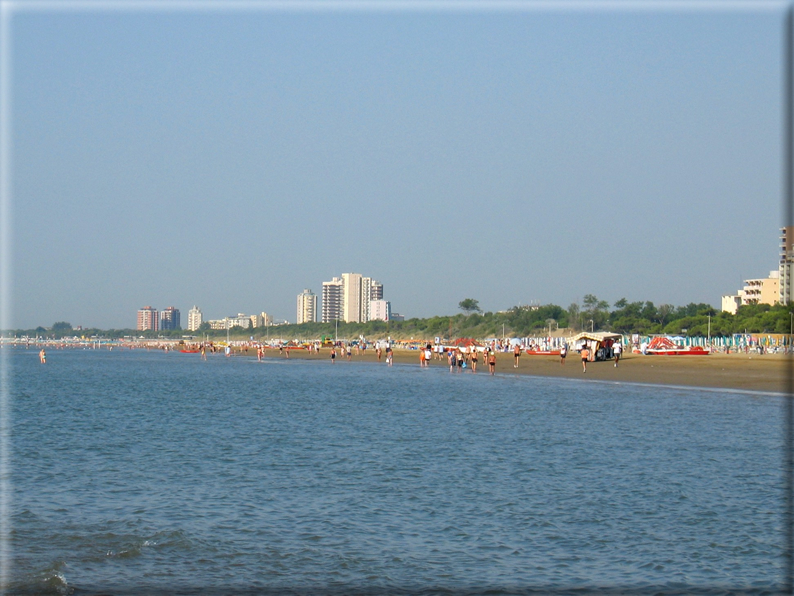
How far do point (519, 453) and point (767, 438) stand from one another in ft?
20.8

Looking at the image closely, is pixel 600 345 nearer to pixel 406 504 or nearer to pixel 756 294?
pixel 406 504

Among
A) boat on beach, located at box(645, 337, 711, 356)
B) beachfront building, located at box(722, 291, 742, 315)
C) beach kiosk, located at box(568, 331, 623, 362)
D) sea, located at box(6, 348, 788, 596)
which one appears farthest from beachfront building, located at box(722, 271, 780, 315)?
sea, located at box(6, 348, 788, 596)

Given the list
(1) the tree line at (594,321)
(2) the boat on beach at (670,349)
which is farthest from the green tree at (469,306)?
(2) the boat on beach at (670,349)

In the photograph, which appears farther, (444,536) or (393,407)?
(393,407)

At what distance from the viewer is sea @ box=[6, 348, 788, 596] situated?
9055 mm

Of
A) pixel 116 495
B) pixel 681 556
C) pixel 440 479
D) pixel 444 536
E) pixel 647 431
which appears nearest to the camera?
pixel 681 556

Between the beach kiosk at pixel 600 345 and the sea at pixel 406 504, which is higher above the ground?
the beach kiosk at pixel 600 345

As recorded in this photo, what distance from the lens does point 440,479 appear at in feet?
47.4

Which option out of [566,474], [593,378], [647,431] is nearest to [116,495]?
[566,474]

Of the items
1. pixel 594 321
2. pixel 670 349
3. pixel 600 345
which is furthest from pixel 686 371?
pixel 594 321

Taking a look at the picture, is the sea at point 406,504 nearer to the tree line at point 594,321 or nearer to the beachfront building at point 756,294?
the tree line at point 594,321

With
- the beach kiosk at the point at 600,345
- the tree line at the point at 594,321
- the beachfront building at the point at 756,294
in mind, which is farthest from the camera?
the beachfront building at the point at 756,294

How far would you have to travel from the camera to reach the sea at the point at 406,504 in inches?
356

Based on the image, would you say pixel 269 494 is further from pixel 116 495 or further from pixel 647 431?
pixel 647 431
